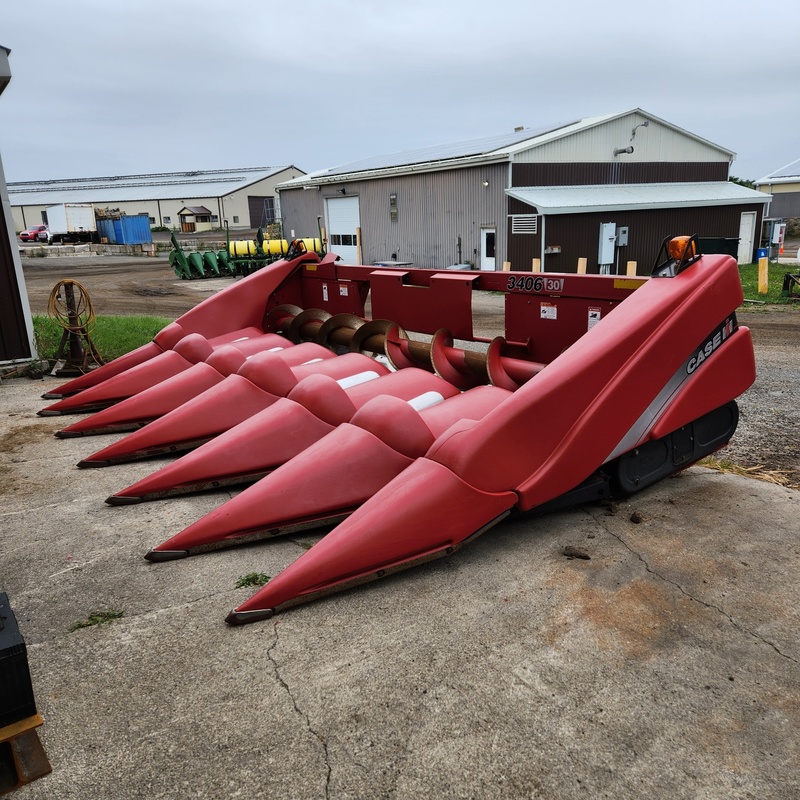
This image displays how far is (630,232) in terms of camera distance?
21922 millimetres

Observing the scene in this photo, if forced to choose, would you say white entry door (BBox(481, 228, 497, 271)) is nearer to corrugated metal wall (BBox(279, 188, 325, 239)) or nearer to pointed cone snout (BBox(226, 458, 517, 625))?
corrugated metal wall (BBox(279, 188, 325, 239))

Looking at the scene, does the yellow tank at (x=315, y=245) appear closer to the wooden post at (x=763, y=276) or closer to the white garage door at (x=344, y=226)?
the white garage door at (x=344, y=226)

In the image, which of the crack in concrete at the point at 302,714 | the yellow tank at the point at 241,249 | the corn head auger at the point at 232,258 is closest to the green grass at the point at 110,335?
the crack in concrete at the point at 302,714

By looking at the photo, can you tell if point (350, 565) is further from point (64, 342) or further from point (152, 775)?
point (64, 342)

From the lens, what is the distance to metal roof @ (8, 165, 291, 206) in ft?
201

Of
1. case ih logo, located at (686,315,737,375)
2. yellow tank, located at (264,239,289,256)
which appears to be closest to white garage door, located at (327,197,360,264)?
yellow tank, located at (264,239,289,256)

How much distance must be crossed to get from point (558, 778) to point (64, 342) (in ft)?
24.4

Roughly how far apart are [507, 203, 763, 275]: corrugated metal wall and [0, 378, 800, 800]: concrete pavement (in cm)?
1726

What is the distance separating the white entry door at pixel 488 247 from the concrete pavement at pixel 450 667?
18.2 meters

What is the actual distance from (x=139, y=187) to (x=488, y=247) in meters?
57.1

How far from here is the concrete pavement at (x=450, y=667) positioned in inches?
85.2

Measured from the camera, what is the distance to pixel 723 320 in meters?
3.86

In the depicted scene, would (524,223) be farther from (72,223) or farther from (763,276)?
(72,223)

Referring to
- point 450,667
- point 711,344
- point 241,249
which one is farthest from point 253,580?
point 241,249
